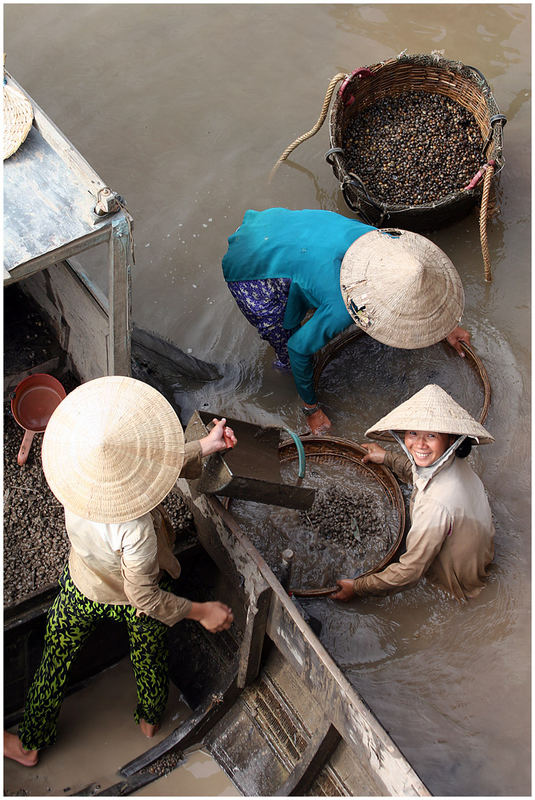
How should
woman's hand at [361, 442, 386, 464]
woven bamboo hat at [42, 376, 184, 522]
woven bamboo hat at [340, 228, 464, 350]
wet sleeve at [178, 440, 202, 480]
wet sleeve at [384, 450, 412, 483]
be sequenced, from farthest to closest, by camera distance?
1. woman's hand at [361, 442, 386, 464]
2. wet sleeve at [384, 450, 412, 483]
3. woven bamboo hat at [340, 228, 464, 350]
4. wet sleeve at [178, 440, 202, 480]
5. woven bamboo hat at [42, 376, 184, 522]

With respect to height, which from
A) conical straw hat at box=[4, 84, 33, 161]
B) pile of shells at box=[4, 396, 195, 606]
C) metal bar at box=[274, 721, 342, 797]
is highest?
conical straw hat at box=[4, 84, 33, 161]

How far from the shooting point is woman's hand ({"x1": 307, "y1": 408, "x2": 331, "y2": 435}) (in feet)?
11.3

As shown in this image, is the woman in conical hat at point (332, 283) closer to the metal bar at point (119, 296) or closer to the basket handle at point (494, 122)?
the metal bar at point (119, 296)

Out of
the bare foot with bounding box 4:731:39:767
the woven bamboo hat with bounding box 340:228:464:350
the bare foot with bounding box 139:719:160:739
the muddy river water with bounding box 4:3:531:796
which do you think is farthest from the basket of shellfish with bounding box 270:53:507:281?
the bare foot with bounding box 4:731:39:767

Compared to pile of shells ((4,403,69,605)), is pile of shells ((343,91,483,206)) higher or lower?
lower

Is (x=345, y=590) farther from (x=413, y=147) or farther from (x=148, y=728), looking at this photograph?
(x=413, y=147)

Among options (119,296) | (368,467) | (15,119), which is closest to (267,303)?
(119,296)

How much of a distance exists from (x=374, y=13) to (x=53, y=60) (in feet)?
7.25

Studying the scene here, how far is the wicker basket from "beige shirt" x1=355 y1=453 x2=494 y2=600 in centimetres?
168

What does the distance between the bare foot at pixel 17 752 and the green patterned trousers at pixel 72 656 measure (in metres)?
0.02

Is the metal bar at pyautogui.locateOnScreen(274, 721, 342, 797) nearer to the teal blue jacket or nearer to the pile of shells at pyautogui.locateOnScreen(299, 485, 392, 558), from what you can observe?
the pile of shells at pyautogui.locateOnScreen(299, 485, 392, 558)

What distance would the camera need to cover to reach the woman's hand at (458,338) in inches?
137

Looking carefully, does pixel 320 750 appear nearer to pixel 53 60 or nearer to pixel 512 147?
pixel 512 147

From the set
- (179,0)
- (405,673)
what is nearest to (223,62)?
(179,0)
